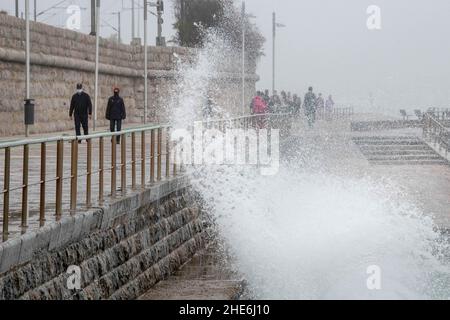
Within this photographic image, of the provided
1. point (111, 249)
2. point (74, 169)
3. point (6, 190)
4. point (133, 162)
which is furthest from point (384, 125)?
point (6, 190)

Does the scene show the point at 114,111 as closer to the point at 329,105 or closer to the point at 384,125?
the point at 384,125

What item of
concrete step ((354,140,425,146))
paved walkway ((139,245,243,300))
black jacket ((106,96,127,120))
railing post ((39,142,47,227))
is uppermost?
black jacket ((106,96,127,120))

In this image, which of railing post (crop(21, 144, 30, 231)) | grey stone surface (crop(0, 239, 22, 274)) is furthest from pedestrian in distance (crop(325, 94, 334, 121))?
grey stone surface (crop(0, 239, 22, 274))

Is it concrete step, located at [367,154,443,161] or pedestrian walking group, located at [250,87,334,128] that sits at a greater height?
pedestrian walking group, located at [250,87,334,128]

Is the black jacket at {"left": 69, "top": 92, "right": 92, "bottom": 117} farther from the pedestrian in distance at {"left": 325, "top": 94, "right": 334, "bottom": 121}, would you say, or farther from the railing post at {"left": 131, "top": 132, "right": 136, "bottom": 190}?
the pedestrian in distance at {"left": 325, "top": 94, "right": 334, "bottom": 121}

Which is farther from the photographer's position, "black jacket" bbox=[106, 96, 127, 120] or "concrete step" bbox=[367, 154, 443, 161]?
"concrete step" bbox=[367, 154, 443, 161]

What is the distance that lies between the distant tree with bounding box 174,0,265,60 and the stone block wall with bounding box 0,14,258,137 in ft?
76.3

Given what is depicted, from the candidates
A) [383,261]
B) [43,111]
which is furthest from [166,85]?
[383,261]

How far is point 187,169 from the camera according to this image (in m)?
18.6

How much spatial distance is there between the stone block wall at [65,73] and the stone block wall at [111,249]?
12481mm

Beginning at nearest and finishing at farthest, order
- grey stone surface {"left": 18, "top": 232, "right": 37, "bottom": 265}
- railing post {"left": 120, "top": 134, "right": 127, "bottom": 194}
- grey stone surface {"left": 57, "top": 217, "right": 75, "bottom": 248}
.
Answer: grey stone surface {"left": 18, "top": 232, "right": 37, "bottom": 265} < grey stone surface {"left": 57, "top": 217, "right": 75, "bottom": 248} < railing post {"left": 120, "top": 134, "right": 127, "bottom": 194}

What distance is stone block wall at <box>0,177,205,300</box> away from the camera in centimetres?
958

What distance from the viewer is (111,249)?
1237cm

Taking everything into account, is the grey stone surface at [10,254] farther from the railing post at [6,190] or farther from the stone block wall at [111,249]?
the railing post at [6,190]
